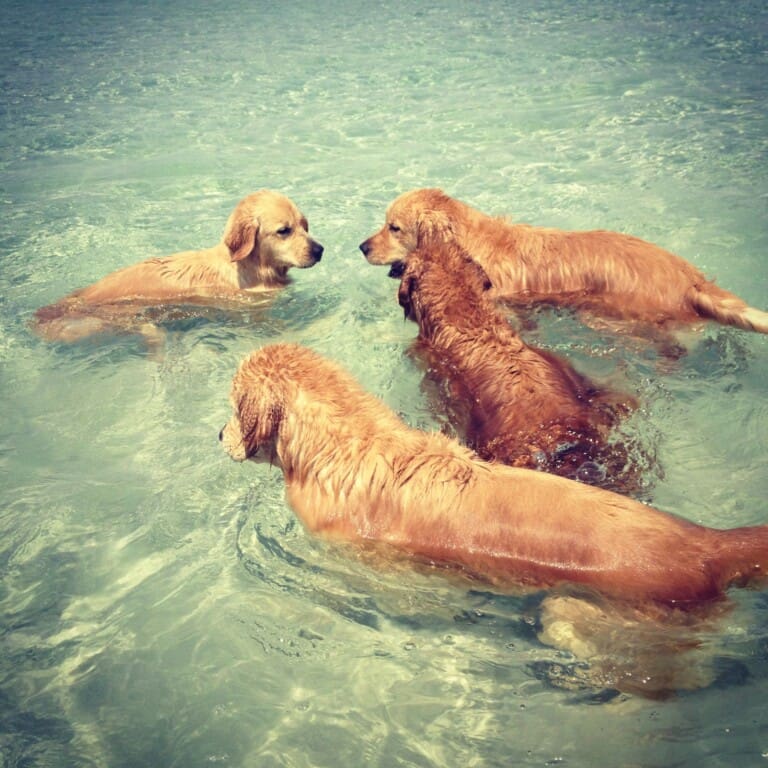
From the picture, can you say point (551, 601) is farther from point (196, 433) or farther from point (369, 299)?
point (369, 299)

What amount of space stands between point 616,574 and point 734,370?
297cm

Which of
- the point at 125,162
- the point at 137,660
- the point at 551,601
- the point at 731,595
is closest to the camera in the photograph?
the point at 731,595

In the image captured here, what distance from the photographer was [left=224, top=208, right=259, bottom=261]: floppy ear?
6691 mm

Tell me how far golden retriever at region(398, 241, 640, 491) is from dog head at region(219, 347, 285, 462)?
1.08 m

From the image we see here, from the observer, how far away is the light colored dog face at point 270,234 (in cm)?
672

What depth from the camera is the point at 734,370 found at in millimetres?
5672

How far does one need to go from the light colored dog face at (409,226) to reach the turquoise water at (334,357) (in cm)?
56

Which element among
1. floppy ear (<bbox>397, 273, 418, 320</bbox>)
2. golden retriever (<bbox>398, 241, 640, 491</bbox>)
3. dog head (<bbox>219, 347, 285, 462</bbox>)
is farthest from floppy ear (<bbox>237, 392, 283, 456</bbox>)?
floppy ear (<bbox>397, 273, 418, 320</bbox>)

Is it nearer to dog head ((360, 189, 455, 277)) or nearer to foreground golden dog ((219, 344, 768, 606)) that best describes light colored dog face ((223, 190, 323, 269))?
dog head ((360, 189, 455, 277))

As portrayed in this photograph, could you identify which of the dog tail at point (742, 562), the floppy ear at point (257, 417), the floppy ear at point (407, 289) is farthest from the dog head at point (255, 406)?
the dog tail at point (742, 562)

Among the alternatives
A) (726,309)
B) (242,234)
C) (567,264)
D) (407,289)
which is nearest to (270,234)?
(242,234)

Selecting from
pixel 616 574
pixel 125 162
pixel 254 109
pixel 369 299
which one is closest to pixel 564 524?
pixel 616 574

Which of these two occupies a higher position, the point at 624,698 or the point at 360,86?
the point at 360,86

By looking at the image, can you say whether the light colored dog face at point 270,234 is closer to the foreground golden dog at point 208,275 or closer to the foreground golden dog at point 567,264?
the foreground golden dog at point 208,275
